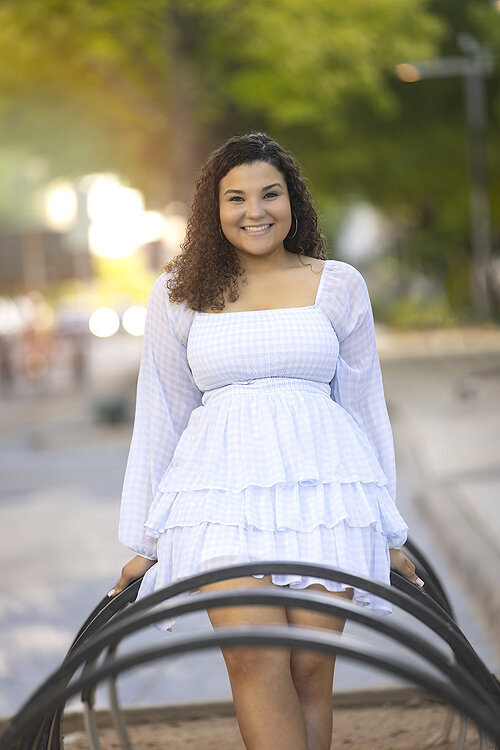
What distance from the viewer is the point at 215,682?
201 inches

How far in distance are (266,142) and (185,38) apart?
16175 mm

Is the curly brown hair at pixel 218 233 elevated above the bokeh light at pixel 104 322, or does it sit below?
above

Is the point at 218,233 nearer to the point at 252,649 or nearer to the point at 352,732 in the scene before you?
the point at 252,649

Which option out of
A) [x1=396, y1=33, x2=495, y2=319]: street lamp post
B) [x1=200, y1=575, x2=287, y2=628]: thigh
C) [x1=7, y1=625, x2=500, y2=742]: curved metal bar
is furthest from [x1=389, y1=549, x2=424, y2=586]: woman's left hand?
[x1=396, y1=33, x2=495, y2=319]: street lamp post

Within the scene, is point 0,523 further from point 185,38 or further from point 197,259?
point 185,38

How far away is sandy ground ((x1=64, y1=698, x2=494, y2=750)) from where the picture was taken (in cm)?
414

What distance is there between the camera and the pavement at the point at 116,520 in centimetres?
530

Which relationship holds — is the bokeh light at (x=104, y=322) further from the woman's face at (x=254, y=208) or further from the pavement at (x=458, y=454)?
the woman's face at (x=254, y=208)

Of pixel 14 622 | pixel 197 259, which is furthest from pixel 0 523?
pixel 197 259

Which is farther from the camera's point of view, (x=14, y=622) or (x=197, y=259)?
(x=14, y=622)

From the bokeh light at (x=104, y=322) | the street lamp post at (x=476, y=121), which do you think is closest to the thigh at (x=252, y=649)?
the street lamp post at (x=476, y=121)

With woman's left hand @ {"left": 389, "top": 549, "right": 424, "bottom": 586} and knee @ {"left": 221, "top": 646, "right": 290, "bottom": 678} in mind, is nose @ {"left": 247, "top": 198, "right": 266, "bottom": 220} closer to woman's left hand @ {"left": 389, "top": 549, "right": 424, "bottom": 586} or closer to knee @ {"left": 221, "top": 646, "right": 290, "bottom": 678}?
woman's left hand @ {"left": 389, "top": 549, "right": 424, "bottom": 586}

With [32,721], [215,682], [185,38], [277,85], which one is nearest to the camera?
[32,721]

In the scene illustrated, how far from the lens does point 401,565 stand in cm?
317
